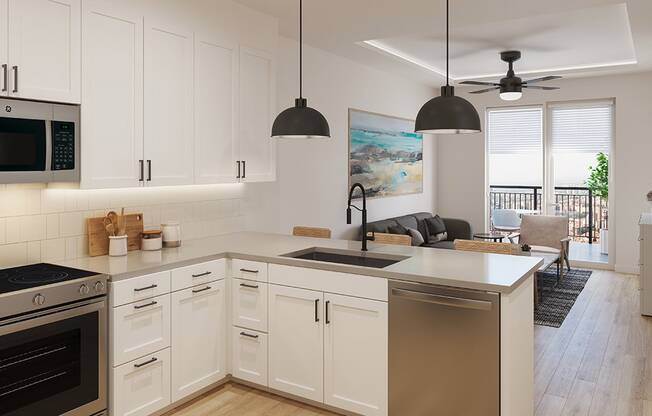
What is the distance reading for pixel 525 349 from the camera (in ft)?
9.26

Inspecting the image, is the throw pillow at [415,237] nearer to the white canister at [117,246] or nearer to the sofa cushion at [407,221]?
the sofa cushion at [407,221]

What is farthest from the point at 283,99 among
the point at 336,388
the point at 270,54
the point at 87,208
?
the point at 336,388

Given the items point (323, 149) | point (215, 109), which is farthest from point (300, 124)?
point (323, 149)

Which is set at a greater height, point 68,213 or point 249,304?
point 68,213

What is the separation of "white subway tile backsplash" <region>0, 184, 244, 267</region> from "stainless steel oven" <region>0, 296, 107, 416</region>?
66 centimetres

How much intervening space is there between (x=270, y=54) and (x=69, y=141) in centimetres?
196

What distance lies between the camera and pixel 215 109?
3830 mm

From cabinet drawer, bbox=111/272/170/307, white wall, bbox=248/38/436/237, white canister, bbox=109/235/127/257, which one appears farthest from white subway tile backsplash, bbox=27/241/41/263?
white wall, bbox=248/38/436/237

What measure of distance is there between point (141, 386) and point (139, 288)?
567 millimetres

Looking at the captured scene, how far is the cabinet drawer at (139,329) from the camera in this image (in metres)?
2.76

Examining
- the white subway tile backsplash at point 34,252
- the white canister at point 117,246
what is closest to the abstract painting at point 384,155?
the white canister at point 117,246

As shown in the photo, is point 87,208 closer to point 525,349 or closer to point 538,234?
point 525,349

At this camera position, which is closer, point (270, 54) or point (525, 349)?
point (525, 349)

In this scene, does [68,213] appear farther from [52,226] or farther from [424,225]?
[424,225]
